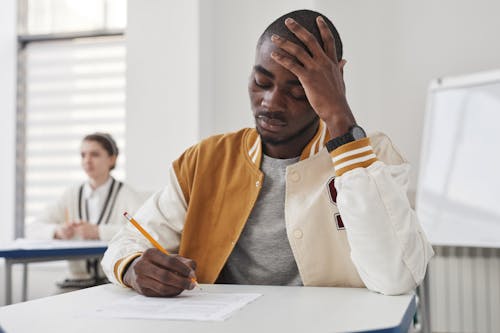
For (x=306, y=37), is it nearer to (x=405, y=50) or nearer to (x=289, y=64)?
(x=289, y=64)

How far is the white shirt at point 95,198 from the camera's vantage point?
4.16 meters

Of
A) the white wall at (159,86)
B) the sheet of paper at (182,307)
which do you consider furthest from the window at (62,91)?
the sheet of paper at (182,307)

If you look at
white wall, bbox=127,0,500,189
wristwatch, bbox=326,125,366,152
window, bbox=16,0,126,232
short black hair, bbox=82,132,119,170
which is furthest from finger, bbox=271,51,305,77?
window, bbox=16,0,126,232

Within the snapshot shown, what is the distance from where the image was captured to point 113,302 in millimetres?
1229

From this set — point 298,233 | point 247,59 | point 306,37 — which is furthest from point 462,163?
point 306,37

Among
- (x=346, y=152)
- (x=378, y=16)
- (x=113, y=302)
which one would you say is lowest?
(x=113, y=302)

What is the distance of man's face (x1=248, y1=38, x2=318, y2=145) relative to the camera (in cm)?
143

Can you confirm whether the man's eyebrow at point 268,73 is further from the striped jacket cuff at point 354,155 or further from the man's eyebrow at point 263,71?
the striped jacket cuff at point 354,155

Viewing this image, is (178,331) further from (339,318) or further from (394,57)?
(394,57)

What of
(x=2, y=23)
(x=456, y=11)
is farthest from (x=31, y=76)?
(x=456, y=11)

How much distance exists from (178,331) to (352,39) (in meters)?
3.52

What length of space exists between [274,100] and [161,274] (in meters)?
0.45

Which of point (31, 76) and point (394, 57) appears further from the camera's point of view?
point (31, 76)

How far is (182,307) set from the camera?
3.78 ft
